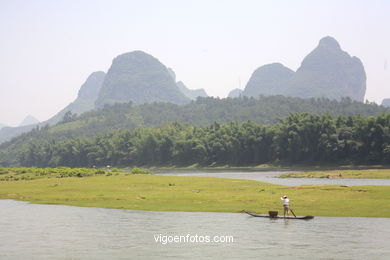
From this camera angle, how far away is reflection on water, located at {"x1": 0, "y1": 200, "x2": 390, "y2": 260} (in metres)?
38.0

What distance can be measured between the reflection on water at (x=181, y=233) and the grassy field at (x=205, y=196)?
4.49 m

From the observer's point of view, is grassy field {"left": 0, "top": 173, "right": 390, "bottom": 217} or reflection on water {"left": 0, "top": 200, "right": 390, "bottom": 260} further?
grassy field {"left": 0, "top": 173, "right": 390, "bottom": 217}

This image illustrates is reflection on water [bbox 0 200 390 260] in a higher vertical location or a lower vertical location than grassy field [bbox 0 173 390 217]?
lower

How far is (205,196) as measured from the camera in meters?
70.4

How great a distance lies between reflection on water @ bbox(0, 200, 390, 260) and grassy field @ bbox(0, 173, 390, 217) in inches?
177

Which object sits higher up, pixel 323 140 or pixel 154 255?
pixel 323 140

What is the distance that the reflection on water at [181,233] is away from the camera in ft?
125

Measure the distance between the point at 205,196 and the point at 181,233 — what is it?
25.0m

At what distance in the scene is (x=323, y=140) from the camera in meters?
170

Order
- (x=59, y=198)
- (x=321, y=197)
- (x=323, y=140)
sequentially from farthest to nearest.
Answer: (x=323, y=140)
(x=59, y=198)
(x=321, y=197)

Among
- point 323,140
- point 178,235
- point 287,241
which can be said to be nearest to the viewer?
point 287,241

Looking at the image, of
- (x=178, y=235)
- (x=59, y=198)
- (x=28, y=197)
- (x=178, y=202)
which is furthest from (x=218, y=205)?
(x=28, y=197)

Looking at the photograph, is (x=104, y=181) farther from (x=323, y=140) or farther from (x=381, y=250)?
(x=323, y=140)

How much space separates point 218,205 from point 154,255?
25243 millimetres
